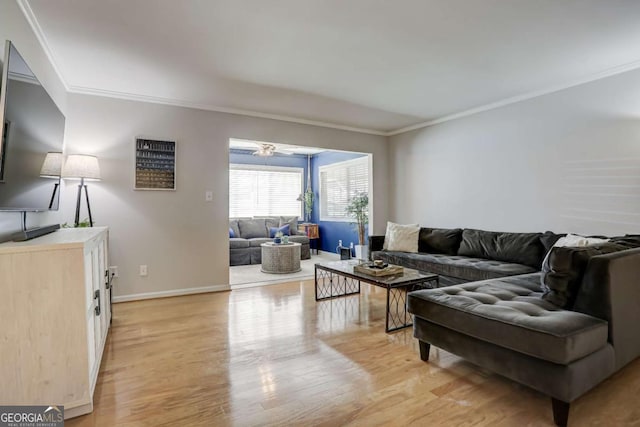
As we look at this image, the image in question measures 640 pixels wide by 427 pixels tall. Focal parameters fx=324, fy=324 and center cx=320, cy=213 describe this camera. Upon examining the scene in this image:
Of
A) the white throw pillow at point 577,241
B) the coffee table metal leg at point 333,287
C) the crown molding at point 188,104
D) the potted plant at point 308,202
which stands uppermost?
the crown molding at point 188,104

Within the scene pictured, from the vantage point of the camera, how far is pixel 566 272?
1909mm

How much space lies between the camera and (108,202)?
12.1 feet

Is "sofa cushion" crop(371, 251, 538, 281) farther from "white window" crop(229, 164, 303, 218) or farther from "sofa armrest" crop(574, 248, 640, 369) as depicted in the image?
"white window" crop(229, 164, 303, 218)

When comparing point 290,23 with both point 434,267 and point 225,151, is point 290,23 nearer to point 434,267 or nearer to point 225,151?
point 225,151

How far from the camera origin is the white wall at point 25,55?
Result: 1.84 metres

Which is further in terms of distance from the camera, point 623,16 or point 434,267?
point 434,267

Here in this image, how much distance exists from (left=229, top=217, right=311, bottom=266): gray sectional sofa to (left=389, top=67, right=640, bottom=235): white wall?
270 cm

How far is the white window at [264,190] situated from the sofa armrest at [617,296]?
651 cm

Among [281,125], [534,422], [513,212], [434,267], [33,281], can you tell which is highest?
[281,125]

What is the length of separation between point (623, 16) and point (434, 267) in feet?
8.76

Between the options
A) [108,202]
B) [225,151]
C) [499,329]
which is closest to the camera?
[499,329]

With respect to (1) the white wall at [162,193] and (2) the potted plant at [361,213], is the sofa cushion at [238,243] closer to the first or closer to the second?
(1) the white wall at [162,193]

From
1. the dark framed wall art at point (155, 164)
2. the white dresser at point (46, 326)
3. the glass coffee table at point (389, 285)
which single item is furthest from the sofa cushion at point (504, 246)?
the white dresser at point (46, 326)

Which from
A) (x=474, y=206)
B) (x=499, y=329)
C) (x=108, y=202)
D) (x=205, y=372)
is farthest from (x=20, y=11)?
(x=474, y=206)
